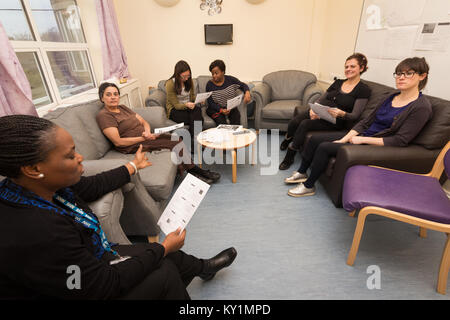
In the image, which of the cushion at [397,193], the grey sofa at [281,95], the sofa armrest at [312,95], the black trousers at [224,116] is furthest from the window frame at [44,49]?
the sofa armrest at [312,95]

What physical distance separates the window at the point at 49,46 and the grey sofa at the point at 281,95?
2354mm

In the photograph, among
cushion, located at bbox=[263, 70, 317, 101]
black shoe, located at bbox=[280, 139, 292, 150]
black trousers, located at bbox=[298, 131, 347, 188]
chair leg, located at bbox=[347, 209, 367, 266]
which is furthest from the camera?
cushion, located at bbox=[263, 70, 317, 101]

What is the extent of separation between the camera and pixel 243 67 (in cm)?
401

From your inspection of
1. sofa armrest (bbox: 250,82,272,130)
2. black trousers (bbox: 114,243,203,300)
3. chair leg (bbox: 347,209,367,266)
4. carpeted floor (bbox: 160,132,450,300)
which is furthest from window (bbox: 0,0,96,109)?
chair leg (bbox: 347,209,367,266)

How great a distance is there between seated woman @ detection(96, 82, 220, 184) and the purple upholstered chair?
144 centimetres

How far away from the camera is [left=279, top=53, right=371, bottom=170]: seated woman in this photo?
7.06ft

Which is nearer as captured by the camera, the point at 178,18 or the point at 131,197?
the point at 131,197

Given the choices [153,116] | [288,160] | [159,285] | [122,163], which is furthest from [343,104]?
[159,285]

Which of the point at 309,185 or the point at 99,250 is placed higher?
the point at 99,250

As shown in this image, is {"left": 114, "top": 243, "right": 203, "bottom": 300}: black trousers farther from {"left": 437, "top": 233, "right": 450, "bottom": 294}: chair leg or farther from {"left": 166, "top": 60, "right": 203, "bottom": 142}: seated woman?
{"left": 166, "top": 60, "right": 203, "bottom": 142}: seated woman

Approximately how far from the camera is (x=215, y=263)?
1297 millimetres
